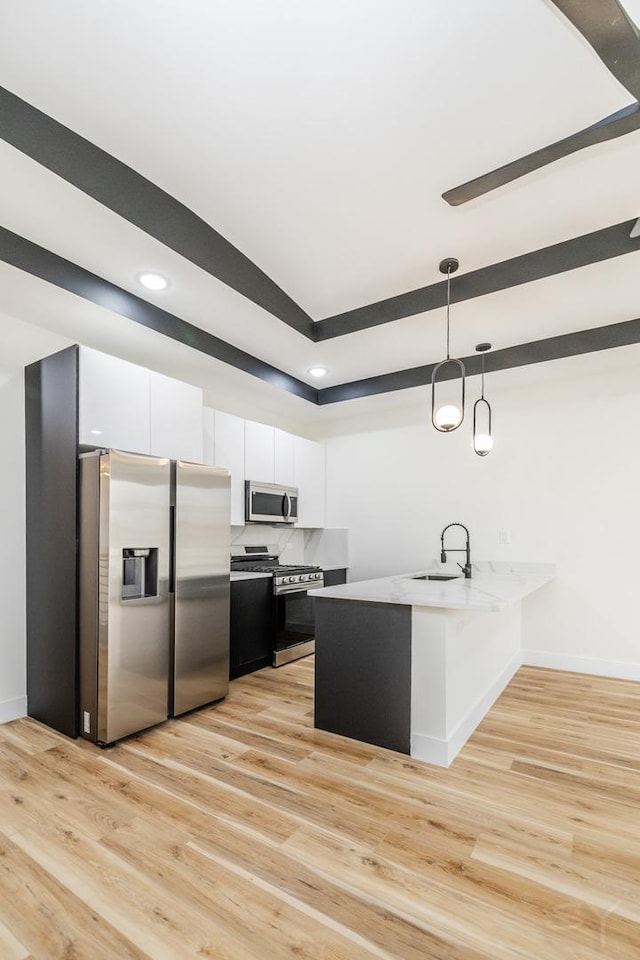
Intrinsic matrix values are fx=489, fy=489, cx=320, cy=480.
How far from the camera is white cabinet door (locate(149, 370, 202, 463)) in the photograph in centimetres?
330

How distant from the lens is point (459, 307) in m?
3.24

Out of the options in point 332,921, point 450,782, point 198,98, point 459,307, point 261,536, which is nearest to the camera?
point 332,921

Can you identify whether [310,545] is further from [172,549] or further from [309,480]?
[172,549]

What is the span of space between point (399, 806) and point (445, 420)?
79.6 inches

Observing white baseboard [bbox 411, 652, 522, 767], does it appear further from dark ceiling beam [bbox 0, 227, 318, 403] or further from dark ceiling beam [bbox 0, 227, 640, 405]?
dark ceiling beam [bbox 0, 227, 318, 403]

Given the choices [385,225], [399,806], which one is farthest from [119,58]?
[399,806]

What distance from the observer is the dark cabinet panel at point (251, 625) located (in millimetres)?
3900

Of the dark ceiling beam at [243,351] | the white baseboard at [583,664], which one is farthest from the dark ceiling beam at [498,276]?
the white baseboard at [583,664]

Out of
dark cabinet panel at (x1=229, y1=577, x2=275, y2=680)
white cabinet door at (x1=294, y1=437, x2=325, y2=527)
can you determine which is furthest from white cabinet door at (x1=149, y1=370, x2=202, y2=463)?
white cabinet door at (x1=294, y1=437, x2=325, y2=527)

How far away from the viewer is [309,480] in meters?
5.41

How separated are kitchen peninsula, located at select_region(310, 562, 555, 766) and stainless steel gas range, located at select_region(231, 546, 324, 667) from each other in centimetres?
134

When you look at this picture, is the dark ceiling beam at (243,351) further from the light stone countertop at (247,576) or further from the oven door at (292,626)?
the oven door at (292,626)

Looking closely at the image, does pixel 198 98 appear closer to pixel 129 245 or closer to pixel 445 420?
pixel 129 245

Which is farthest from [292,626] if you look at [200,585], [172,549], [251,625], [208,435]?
[208,435]
